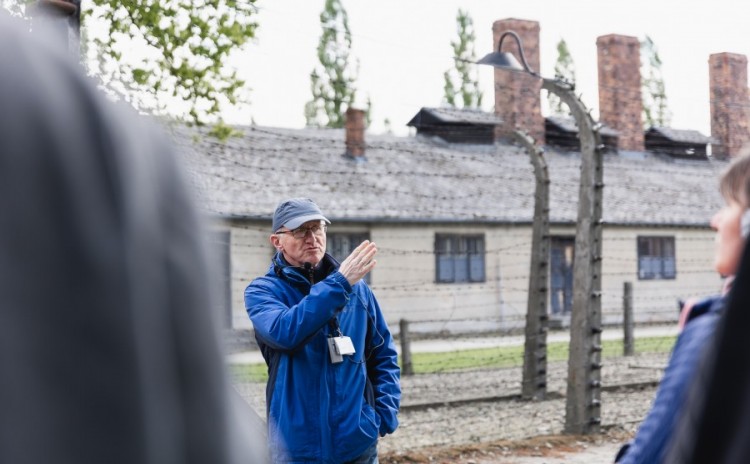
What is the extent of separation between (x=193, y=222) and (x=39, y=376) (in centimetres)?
15

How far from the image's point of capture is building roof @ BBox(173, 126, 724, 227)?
30.0m

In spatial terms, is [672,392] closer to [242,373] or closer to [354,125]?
[242,373]

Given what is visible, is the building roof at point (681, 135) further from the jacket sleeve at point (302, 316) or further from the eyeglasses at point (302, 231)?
the jacket sleeve at point (302, 316)

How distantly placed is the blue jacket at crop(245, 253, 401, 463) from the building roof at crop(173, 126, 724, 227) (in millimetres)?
21234

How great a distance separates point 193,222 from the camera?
736mm

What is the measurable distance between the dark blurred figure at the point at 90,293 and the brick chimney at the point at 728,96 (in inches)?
1628

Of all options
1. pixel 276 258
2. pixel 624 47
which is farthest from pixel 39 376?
pixel 624 47

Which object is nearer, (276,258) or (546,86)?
(276,258)

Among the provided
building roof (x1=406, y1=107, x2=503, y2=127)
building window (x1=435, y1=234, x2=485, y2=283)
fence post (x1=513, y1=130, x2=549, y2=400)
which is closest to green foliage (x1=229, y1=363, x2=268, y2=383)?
fence post (x1=513, y1=130, x2=549, y2=400)

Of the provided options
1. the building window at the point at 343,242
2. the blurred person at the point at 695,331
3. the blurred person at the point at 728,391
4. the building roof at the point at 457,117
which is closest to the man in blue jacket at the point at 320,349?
the blurred person at the point at 695,331

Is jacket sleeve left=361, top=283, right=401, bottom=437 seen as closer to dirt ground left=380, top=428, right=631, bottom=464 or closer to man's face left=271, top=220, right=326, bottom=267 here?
man's face left=271, top=220, right=326, bottom=267

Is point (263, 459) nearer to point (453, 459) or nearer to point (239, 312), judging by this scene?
point (453, 459)

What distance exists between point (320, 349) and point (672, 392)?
2976 millimetres

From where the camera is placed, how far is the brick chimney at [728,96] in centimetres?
4016
